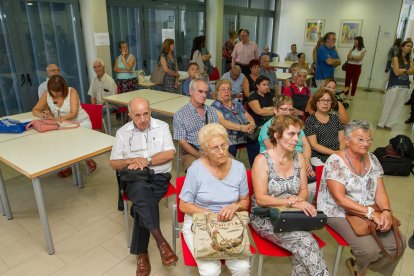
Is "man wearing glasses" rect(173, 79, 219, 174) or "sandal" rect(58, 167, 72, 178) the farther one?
"sandal" rect(58, 167, 72, 178)

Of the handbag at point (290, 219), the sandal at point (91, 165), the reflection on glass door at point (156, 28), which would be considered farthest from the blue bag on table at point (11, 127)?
the reflection on glass door at point (156, 28)

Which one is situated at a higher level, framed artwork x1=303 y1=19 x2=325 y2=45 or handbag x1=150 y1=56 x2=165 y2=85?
framed artwork x1=303 y1=19 x2=325 y2=45

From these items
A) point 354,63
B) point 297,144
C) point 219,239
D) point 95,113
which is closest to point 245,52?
point 354,63

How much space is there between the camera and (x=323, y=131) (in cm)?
294

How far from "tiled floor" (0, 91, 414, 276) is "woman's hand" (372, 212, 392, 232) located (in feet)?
1.95

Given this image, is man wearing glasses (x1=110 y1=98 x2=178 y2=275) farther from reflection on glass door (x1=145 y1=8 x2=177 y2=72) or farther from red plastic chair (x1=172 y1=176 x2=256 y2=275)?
reflection on glass door (x1=145 y1=8 x2=177 y2=72)

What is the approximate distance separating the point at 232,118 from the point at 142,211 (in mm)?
1614

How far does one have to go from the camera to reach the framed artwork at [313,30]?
9.91 m

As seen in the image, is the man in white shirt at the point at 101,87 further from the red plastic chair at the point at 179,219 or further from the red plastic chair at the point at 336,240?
the red plastic chair at the point at 336,240

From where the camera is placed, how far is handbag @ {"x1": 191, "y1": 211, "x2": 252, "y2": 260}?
5.58 feet

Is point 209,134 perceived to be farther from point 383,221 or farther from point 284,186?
point 383,221

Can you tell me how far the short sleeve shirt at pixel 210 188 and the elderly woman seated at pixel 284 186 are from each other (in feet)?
0.48

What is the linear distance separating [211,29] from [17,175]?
6.07m

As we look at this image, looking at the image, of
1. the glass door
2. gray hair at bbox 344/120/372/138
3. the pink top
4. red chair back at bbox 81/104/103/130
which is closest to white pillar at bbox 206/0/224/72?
the pink top
